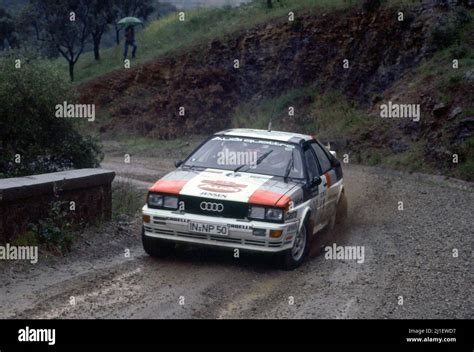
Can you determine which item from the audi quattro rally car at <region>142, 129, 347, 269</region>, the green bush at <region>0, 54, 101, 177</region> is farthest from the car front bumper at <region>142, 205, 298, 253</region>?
the green bush at <region>0, 54, 101, 177</region>

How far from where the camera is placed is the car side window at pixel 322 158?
1130 cm

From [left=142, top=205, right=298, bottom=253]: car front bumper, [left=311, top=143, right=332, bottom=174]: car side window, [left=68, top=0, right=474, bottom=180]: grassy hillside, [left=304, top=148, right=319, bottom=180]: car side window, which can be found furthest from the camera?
[left=68, top=0, right=474, bottom=180]: grassy hillside

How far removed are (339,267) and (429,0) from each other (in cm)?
A: 1796

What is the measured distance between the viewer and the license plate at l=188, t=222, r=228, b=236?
909 cm

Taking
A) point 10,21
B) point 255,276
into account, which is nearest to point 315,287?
point 255,276

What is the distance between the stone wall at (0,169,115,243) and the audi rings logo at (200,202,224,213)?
80.3 inches

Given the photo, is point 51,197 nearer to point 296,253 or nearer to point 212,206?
point 212,206

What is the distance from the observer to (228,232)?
9.08 metres

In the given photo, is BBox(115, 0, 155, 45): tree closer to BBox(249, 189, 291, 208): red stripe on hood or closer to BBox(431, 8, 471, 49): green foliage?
BBox(431, 8, 471, 49): green foliage

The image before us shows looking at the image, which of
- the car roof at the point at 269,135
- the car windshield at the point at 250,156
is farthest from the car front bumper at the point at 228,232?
the car roof at the point at 269,135

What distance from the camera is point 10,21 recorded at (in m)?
49.2

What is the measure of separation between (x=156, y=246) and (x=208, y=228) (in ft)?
3.11

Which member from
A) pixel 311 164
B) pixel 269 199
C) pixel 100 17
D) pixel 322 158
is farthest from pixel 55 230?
pixel 100 17
